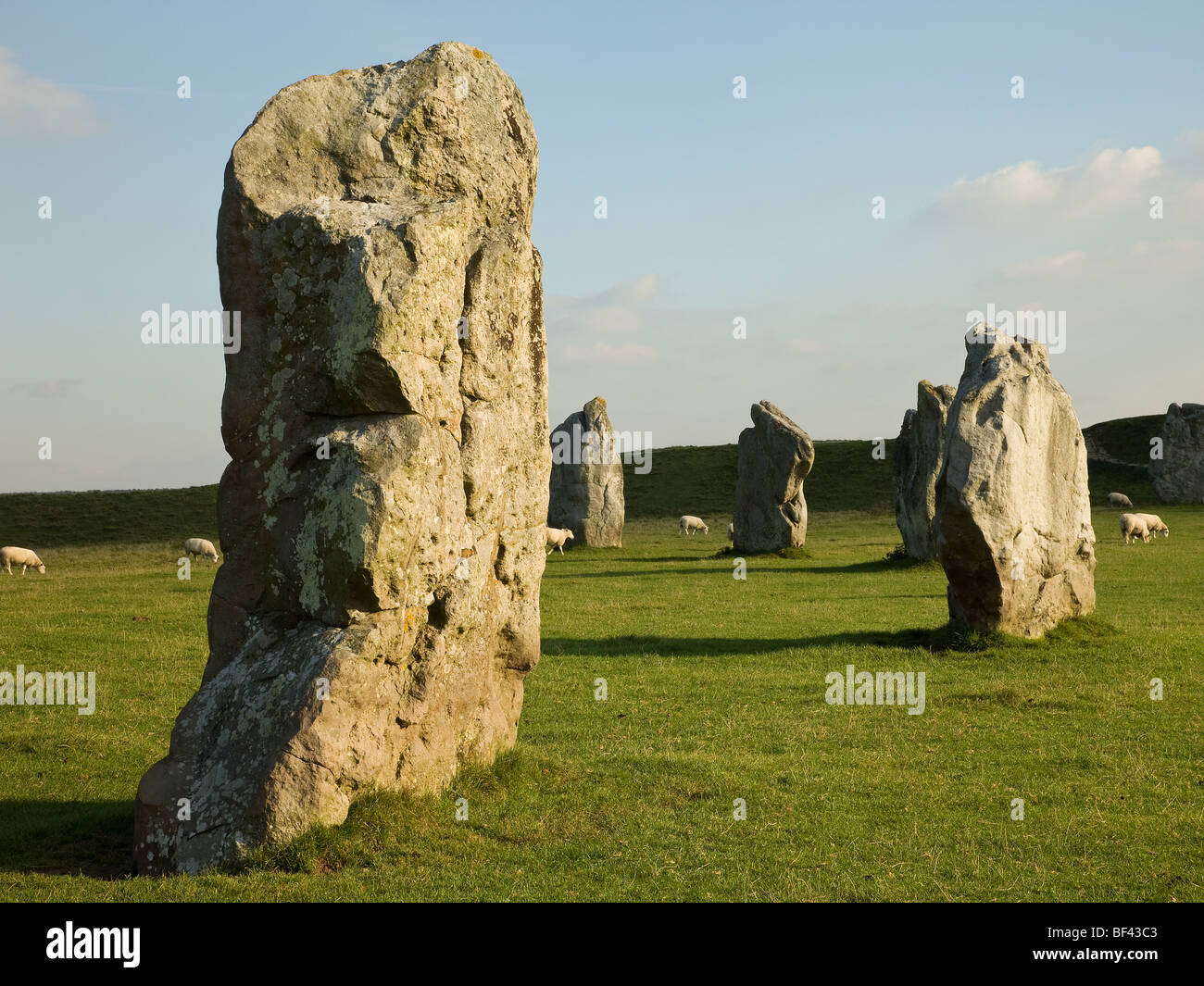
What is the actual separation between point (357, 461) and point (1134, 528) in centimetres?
2893

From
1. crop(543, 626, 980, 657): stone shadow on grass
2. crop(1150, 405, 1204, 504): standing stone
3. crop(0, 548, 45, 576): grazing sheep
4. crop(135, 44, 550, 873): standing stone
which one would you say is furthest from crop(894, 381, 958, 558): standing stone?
crop(1150, 405, 1204, 504): standing stone

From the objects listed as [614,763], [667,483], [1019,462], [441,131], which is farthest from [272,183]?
[667,483]

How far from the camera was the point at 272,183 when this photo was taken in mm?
7480

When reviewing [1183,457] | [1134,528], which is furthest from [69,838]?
[1183,457]

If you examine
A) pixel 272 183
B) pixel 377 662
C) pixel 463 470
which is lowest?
pixel 377 662

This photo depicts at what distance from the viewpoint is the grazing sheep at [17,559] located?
1079 inches

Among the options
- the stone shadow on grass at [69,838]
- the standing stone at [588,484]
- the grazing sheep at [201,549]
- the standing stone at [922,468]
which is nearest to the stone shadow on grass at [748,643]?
the stone shadow on grass at [69,838]

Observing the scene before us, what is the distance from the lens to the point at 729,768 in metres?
9.21

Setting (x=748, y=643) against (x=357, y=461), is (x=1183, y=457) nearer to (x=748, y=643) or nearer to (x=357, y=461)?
(x=748, y=643)

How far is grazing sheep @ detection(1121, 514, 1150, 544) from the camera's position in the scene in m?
30.5

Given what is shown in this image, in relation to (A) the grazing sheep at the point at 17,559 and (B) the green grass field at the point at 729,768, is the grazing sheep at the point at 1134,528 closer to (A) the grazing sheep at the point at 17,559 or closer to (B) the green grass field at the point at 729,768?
(B) the green grass field at the point at 729,768
